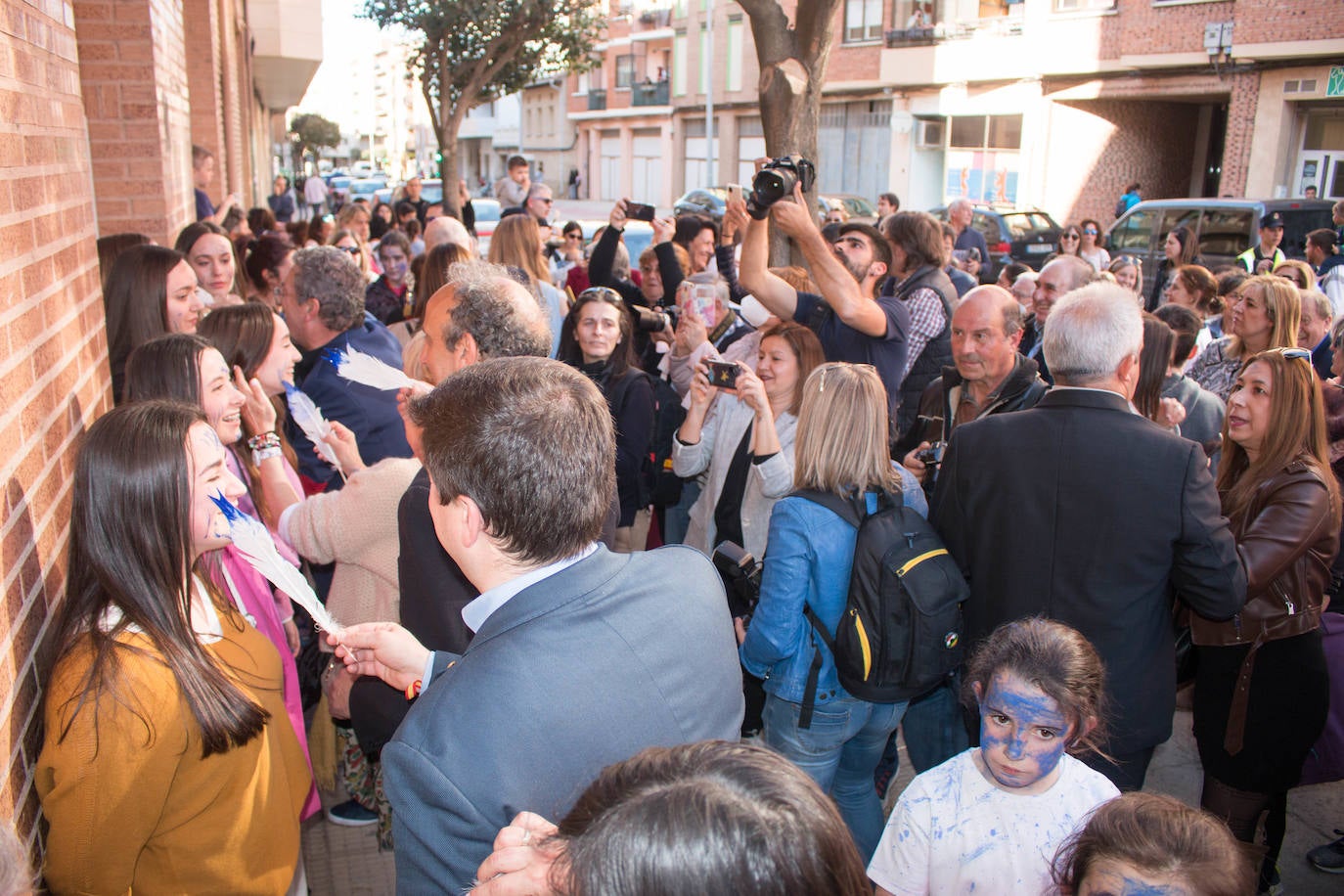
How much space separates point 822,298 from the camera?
4477mm

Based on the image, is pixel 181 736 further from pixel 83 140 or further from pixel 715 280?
pixel 715 280

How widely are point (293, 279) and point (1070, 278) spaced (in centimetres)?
382

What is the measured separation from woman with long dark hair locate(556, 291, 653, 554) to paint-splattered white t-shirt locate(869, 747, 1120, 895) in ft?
7.56

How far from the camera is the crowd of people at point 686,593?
4.85 feet

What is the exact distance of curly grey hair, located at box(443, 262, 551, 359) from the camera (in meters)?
2.94

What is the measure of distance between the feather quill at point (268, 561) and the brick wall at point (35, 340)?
371 mm

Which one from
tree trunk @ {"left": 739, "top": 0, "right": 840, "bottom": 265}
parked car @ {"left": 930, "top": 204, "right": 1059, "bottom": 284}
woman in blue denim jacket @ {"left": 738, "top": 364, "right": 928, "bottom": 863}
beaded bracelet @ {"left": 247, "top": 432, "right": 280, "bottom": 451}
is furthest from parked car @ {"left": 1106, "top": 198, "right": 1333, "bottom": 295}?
beaded bracelet @ {"left": 247, "top": 432, "right": 280, "bottom": 451}

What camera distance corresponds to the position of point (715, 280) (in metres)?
6.13

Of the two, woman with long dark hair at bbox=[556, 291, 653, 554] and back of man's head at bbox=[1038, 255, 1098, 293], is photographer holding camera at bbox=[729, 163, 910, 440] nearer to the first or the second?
woman with long dark hair at bbox=[556, 291, 653, 554]

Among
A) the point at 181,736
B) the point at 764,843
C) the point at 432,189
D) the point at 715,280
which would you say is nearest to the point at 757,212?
the point at 715,280

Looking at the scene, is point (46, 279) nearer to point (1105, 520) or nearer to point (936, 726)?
point (1105, 520)

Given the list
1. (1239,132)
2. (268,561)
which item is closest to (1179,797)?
(268,561)

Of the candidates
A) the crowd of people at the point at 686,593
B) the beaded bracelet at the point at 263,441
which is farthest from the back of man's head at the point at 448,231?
the beaded bracelet at the point at 263,441

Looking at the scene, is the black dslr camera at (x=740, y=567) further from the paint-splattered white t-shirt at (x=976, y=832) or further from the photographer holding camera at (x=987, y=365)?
the photographer holding camera at (x=987, y=365)
